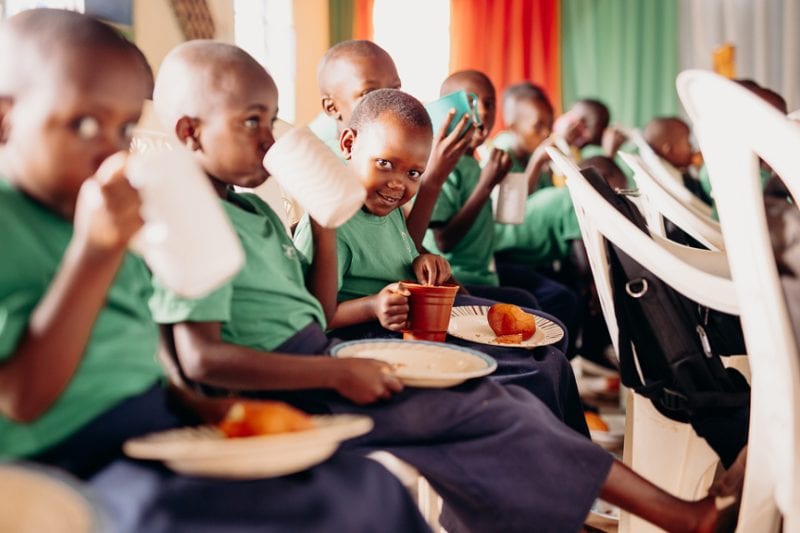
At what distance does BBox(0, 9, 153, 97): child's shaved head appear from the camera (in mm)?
760

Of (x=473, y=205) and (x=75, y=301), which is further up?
(x=75, y=301)

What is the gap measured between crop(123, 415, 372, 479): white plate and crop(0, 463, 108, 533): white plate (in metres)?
0.07

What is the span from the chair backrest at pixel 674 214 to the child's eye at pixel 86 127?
56.8 inches

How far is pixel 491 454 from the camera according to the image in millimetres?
1002

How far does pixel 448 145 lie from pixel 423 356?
2.71ft

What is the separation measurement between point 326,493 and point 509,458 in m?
0.35

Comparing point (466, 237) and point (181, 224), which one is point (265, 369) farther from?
point (466, 237)

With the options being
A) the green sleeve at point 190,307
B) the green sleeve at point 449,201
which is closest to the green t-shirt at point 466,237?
the green sleeve at point 449,201

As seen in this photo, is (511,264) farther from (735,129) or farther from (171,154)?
(171,154)

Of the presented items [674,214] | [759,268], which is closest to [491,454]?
[759,268]

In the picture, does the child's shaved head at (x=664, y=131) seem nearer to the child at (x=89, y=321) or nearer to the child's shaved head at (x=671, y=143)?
the child's shaved head at (x=671, y=143)

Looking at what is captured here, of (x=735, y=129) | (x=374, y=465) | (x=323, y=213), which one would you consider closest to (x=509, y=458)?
(x=374, y=465)

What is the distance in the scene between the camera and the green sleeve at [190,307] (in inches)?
35.9

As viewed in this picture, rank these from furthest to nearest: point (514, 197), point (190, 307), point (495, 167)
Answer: point (514, 197), point (495, 167), point (190, 307)
